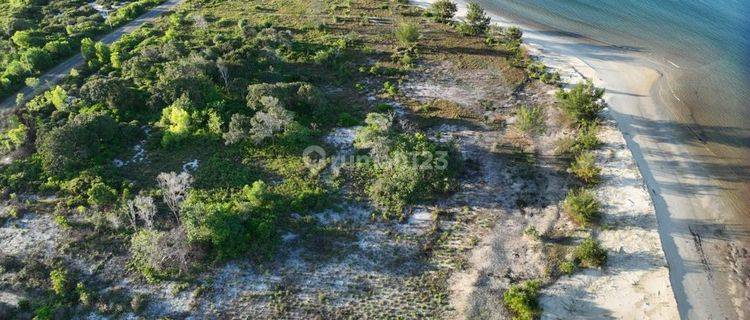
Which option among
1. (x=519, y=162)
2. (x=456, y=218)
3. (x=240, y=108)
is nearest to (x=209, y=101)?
(x=240, y=108)

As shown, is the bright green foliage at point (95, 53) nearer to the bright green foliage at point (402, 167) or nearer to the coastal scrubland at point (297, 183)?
the coastal scrubland at point (297, 183)

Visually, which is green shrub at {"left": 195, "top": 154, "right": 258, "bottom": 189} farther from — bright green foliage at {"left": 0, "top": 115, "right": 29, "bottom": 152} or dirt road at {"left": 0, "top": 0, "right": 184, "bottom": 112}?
dirt road at {"left": 0, "top": 0, "right": 184, "bottom": 112}

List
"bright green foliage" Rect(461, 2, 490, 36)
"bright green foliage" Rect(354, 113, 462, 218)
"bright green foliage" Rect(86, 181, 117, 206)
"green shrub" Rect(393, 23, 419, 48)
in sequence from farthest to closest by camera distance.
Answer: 1. "bright green foliage" Rect(461, 2, 490, 36)
2. "green shrub" Rect(393, 23, 419, 48)
3. "bright green foliage" Rect(354, 113, 462, 218)
4. "bright green foliage" Rect(86, 181, 117, 206)

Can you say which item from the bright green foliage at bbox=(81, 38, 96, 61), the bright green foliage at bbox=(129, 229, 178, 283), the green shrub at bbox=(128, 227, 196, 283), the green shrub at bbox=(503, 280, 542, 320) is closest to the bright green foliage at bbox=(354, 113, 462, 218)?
the green shrub at bbox=(503, 280, 542, 320)

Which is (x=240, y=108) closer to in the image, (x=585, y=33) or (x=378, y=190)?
(x=378, y=190)

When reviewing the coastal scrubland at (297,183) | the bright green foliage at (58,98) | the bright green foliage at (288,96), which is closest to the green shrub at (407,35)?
the coastal scrubland at (297,183)
